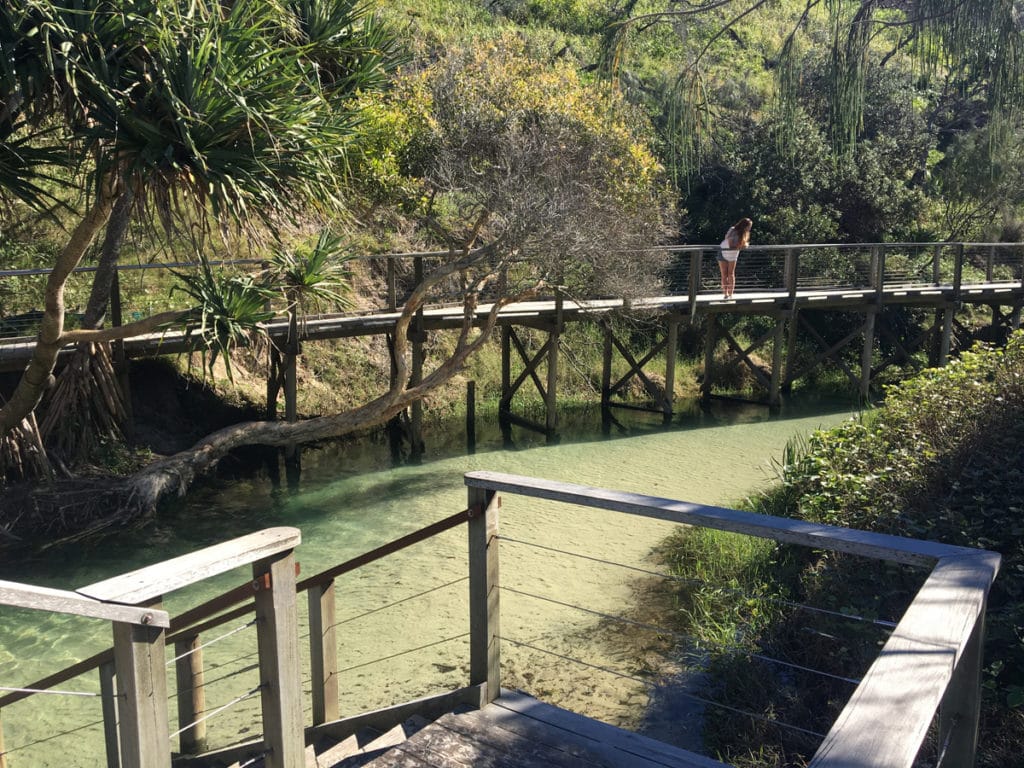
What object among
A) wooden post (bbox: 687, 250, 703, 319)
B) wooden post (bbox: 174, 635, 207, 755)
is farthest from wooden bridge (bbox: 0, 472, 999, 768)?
wooden post (bbox: 687, 250, 703, 319)

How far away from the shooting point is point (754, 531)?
2658mm

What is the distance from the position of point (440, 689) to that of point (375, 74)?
20.9ft

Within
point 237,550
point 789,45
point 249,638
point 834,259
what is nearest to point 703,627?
point 249,638

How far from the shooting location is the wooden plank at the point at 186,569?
6.82 ft

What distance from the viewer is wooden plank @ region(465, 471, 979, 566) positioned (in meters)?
2.43

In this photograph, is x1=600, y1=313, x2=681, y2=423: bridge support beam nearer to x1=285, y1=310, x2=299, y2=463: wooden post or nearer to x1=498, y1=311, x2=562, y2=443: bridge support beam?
x1=498, y1=311, x2=562, y2=443: bridge support beam

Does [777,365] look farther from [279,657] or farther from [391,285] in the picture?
[279,657]

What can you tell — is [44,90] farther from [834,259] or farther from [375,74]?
[834,259]

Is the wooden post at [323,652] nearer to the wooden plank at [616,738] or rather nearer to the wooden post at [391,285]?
the wooden plank at [616,738]

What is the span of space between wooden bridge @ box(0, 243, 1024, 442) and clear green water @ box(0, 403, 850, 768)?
1.38m

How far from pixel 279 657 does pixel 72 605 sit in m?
0.73

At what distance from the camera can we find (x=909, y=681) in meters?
1.65

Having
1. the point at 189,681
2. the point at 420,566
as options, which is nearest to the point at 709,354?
the point at 420,566

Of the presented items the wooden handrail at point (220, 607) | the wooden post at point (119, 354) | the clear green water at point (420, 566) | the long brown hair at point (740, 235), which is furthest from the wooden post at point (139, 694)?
the long brown hair at point (740, 235)
